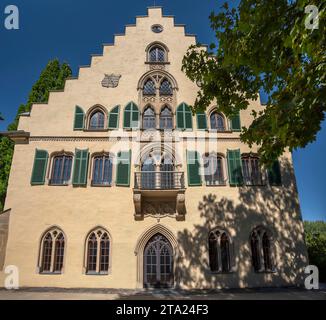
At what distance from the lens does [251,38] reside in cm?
604

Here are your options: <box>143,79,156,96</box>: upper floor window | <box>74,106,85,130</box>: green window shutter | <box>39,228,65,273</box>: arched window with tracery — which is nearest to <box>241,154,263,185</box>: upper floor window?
<box>143,79,156,96</box>: upper floor window

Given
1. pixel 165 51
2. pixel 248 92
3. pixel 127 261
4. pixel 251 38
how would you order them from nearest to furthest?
pixel 251 38 → pixel 248 92 → pixel 127 261 → pixel 165 51

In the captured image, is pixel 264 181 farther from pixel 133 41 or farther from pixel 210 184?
pixel 133 41

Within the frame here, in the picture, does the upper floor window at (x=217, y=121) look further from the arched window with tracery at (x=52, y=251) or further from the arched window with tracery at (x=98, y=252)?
the arched window with tracery at (x=52, y=251)

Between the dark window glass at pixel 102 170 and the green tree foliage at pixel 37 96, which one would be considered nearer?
the dark window glass at pixel 102 170

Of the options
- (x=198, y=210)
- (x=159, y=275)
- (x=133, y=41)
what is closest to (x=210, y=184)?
(x=198, y=210)

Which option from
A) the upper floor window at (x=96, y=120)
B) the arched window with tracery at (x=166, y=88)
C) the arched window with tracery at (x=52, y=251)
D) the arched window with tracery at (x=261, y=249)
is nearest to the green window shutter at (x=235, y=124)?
the arched window with tracery at (x=166, y=88)

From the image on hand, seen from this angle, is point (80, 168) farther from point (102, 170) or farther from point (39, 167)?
point (39, 167)

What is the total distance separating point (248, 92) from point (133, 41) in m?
12.1

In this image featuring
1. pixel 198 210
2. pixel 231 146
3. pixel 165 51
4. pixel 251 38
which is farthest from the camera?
pixel 165 51

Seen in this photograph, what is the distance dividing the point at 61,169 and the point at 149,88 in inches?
299

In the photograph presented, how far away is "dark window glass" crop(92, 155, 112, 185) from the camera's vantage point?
14586mm

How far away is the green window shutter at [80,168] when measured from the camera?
14234 mm

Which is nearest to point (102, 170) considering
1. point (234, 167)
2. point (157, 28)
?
point (234, 167)
